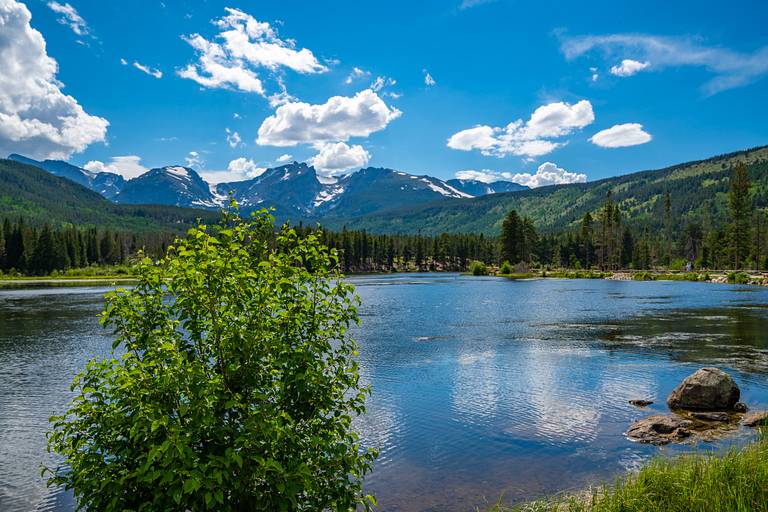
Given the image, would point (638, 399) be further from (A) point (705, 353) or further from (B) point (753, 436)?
(A) point (705, 353)

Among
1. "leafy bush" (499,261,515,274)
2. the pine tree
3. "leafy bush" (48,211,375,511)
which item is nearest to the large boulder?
"leafy bush" (48,211,375,511)

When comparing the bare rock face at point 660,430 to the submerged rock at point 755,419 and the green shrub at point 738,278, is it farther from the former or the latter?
the green shrub at point 738,278

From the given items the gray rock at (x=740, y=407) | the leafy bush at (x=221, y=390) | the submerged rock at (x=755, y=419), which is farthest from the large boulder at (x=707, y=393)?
the leafy bush at (x=221, y=390)

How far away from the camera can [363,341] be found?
153 ft

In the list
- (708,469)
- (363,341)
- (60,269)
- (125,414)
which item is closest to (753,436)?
(708,469)

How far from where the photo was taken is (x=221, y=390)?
8.69 metres

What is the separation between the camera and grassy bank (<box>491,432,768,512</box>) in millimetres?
11281

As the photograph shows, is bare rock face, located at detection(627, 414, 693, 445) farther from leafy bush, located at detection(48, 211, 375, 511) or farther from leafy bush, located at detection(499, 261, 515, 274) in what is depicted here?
leafy bush, located at detection(499, 261, 515, 274)

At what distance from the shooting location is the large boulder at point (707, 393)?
80.8 feet

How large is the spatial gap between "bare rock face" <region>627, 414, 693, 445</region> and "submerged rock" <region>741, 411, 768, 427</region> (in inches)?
87.6

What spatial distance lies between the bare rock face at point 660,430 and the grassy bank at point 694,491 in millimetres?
6124

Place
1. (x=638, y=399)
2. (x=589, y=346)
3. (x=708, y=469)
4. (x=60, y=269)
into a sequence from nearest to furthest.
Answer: (x=708, y=469)
(x=638, y=399)
(x=589, y=346)
(x=60, y=269)

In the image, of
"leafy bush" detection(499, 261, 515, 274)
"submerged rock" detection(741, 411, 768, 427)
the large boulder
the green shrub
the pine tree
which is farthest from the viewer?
"leafy bush" detection(499, 261, 515, 274)

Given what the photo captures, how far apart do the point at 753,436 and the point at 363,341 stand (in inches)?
1247
